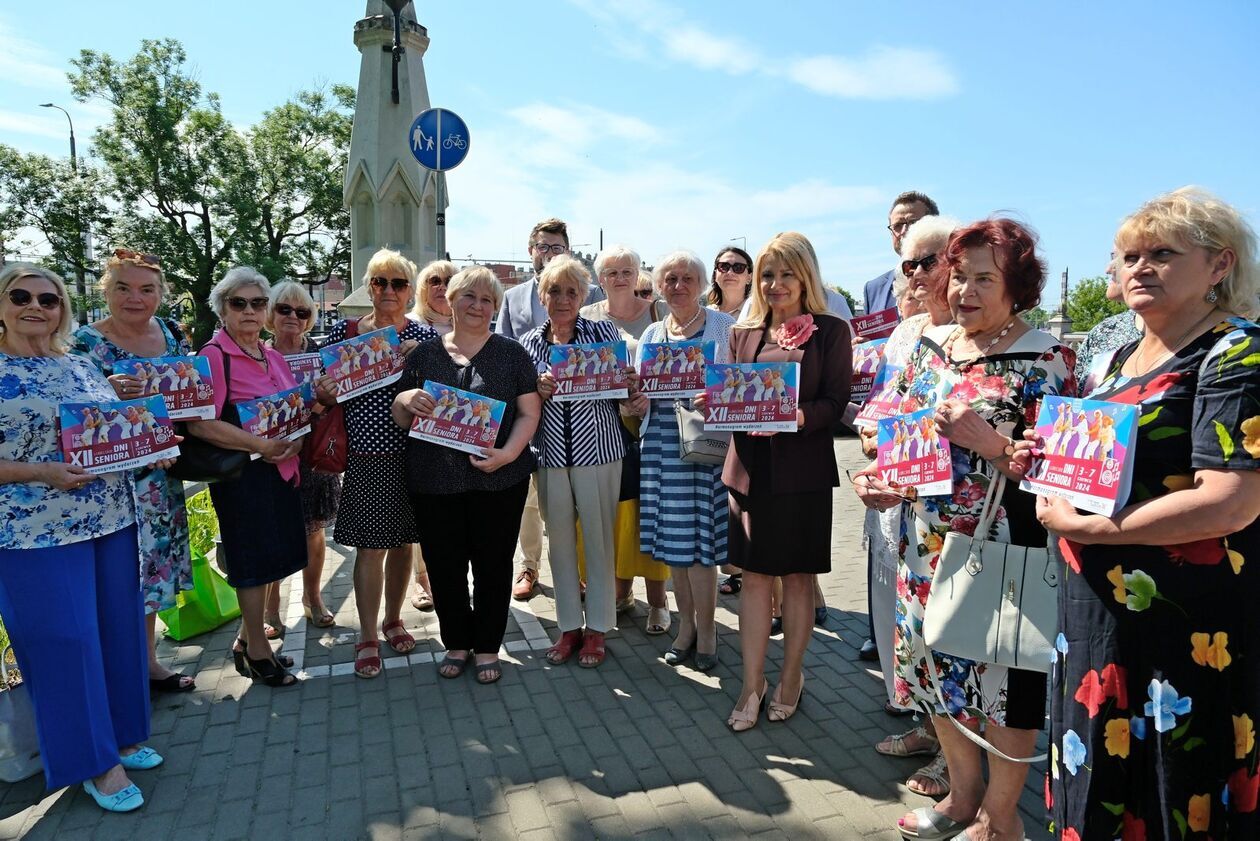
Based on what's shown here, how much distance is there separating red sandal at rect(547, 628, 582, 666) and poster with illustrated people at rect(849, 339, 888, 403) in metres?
2.29

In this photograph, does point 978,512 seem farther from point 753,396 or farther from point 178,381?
point 178,381

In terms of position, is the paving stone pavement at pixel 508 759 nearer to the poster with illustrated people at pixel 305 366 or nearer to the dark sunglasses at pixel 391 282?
the poster with illustrated people at pixel 305 366

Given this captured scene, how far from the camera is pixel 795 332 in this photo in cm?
363

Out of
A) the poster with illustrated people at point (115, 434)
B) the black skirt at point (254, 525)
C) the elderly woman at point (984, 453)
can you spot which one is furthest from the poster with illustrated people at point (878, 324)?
the poster with illustrated people at point (115, 434)

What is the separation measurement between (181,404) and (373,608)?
5.34 feet

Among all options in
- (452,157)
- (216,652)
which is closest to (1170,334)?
(216,652)

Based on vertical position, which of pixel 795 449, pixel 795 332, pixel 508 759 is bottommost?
pixel 508 759

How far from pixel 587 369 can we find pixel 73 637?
2.66 meters

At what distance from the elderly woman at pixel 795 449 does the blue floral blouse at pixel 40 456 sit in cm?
294

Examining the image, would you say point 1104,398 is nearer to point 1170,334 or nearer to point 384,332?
point 1170,334

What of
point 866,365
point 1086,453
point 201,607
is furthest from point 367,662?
point 1086,453

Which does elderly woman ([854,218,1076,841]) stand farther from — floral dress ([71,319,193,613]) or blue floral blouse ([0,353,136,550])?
floral dress ([71,319,193,613])

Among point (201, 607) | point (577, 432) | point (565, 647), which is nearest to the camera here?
point (577, 432)

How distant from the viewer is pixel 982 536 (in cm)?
254
